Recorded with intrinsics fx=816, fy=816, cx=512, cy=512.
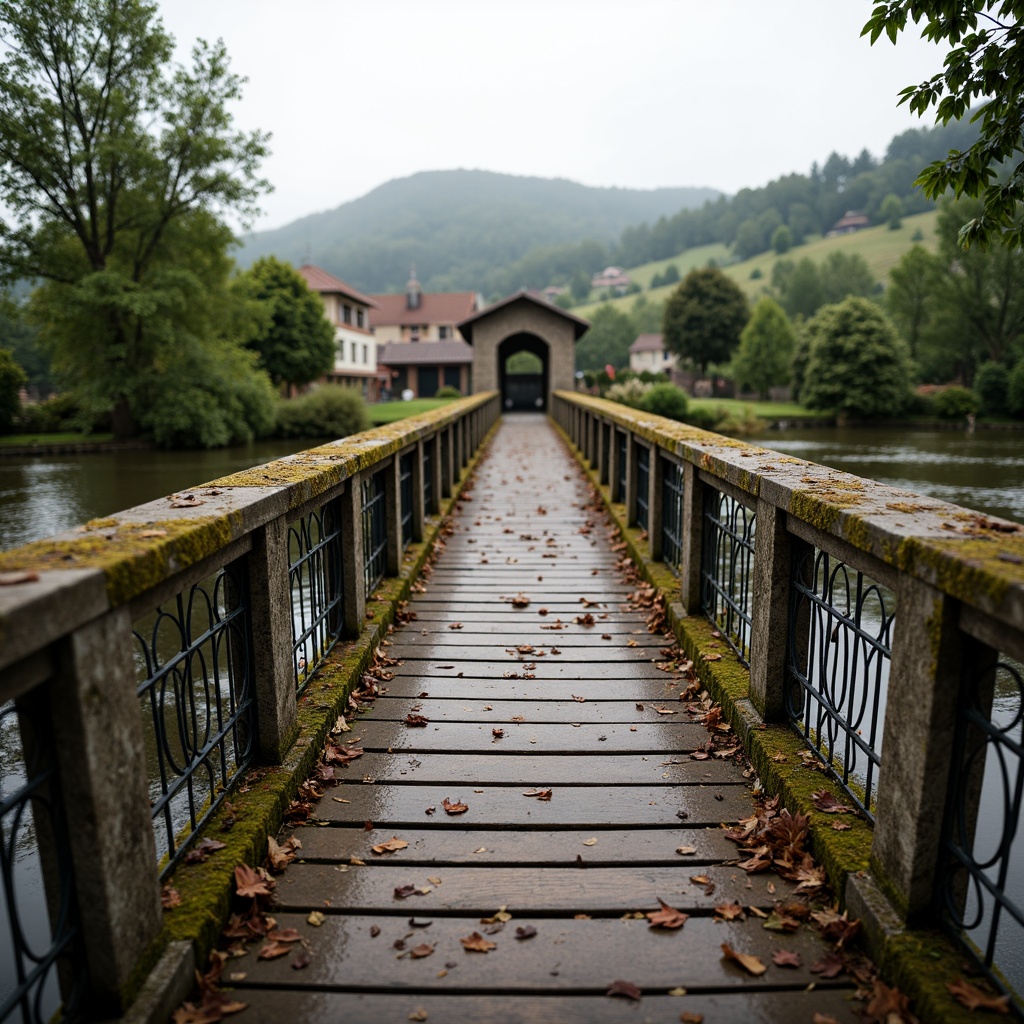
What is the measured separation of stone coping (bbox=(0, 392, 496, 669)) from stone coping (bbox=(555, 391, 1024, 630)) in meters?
2.07

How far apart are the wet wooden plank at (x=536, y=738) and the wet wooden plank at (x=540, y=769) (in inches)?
2.5

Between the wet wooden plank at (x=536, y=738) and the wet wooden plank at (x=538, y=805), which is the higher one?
the wet wooden plank at (x=538, y=805)

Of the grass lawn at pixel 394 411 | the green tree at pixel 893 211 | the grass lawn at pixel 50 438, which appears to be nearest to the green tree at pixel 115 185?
the grass lawn at pixel 50 438

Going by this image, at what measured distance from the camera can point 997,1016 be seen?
1.97 metres

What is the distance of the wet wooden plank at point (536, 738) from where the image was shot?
3891mm

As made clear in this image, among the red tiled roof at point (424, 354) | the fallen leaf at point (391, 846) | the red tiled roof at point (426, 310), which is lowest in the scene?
the fallen leaf at point (391, 846)

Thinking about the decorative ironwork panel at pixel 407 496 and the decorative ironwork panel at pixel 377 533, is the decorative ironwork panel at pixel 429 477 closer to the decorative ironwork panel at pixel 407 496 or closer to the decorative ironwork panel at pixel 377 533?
the decorative ironwork panel at pixel 407 496

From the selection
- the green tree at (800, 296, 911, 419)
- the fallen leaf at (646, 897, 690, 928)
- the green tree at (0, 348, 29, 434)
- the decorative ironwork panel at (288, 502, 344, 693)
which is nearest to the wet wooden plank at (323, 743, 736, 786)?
the decorative ironwork panel at (288, 502, 344, 693)

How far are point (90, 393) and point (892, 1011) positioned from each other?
34621 mm

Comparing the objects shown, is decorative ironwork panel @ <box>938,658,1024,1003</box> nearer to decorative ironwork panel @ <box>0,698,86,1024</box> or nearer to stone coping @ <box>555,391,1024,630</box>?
stone coping @ <box>555,391,1024,630</box>

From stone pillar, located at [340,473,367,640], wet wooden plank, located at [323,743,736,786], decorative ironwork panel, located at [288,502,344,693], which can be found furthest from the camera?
stone pillar, located at [340,473,367,640]

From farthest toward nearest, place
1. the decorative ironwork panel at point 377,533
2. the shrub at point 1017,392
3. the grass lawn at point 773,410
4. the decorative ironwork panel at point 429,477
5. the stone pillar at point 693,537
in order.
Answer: the grass lawn at point 773,410 < the shrub at point 1017,392 < the decorative ironwork panel at point 429,477 < the decorative ironwork panel at point 377,533 < the stone pillar at point 693,537

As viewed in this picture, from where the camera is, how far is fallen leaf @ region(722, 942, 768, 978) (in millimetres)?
2377

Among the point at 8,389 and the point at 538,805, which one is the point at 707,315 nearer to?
the point at 8,389
